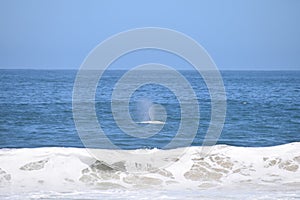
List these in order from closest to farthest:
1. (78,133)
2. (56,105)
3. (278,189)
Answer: (278,189), (78,133), (56,105)

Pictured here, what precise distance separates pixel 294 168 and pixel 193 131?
16.8 meters

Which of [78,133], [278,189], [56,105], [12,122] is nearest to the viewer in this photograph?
[278,189]

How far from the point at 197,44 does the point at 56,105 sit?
117 ft

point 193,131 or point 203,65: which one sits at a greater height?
point 203,65

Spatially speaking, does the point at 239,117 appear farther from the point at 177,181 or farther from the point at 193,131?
the point at 177,181

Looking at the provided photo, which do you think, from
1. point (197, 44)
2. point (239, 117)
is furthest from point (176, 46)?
point (239, 117)

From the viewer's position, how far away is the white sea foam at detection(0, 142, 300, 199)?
37.6 ft

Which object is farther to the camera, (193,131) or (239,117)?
(239,117)

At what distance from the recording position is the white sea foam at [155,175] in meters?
11.5

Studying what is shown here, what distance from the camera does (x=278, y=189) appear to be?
11.8 m

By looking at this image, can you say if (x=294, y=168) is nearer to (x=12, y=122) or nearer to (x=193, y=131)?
(x=193, y=131)

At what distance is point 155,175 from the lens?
41.4 feet

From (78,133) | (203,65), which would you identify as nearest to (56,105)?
(78,133)

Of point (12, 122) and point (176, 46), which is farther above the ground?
point (176, 46)
